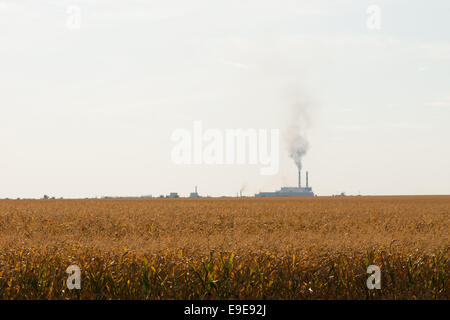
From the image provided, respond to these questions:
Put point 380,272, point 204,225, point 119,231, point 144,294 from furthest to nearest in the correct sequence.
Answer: point 204,225
point 119,231
point 380,272
point 144,294

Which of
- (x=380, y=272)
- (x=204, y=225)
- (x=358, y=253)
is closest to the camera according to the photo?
(x=380, y=272)

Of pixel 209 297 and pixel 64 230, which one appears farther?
pixel 64 230

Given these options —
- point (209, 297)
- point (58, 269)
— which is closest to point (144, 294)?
point (209, 297)

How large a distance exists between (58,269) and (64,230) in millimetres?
17998

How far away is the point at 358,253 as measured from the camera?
12125 millimetres

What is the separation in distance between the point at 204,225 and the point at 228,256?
57.8ft
